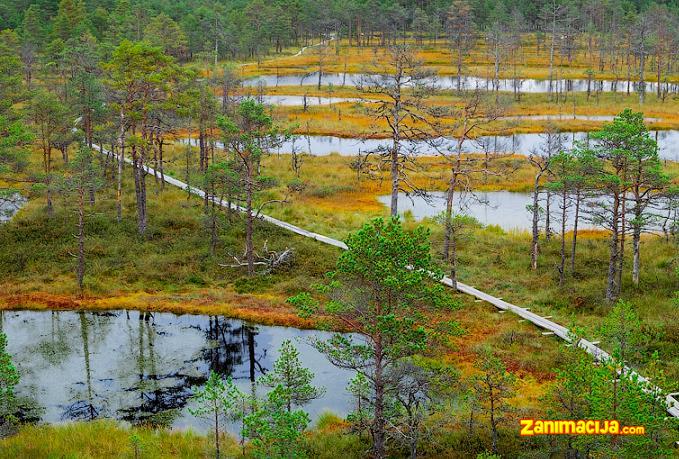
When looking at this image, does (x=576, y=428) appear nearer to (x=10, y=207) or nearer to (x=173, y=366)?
(x=173, y=366)

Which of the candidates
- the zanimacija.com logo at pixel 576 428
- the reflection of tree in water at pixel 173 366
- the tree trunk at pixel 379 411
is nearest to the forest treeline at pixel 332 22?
the reflection of tree in water at pixel 173 366

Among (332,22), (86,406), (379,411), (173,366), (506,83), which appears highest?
(332,22)

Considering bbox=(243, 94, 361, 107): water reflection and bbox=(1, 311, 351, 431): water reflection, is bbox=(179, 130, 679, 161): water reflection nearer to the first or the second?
bbox=(243, 94, 361, 107): water reflection

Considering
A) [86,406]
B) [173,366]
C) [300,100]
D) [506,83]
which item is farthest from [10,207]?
[506,83]

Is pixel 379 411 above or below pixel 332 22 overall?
below

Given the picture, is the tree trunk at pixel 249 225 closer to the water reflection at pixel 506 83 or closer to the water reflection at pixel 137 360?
the water reflection at pixel 137 360

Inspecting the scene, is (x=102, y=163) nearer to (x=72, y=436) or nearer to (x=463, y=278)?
(x=463, y=278)
